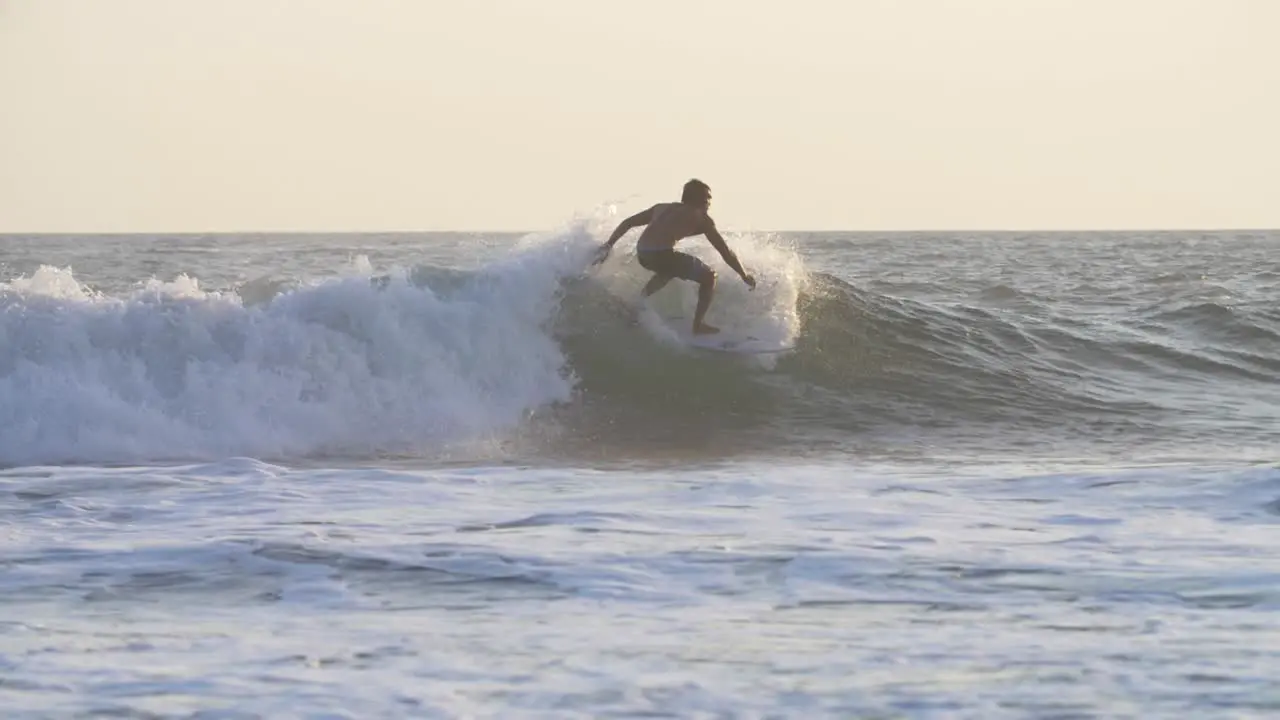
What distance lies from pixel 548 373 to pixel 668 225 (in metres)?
1.51

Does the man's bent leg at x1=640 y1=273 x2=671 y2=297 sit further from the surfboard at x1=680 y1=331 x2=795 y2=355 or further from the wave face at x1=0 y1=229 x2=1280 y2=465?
the surfboard at x1=680 y1=331 x2=795 y2=355

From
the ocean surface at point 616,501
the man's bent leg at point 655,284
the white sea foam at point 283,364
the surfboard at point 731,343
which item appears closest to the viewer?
the ocean surface at point 616,501

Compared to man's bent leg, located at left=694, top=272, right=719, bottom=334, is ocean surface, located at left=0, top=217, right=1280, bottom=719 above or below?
below

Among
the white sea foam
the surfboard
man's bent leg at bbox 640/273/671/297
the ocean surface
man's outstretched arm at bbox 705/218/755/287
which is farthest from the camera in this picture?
the surfboard

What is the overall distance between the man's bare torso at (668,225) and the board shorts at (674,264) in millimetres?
47

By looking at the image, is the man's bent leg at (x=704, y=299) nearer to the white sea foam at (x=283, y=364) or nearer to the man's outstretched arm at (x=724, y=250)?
the man's outstretched arm at (x=724, y=250)

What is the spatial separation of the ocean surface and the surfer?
3.05 feet

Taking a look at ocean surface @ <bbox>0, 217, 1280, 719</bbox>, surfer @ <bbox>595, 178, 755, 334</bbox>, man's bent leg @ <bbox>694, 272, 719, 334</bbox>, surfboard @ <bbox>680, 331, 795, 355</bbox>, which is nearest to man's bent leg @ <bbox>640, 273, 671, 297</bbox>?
surfer @ <bbox>595, 178, 755, 334</bbox>

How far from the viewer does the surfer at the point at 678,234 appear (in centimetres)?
1377

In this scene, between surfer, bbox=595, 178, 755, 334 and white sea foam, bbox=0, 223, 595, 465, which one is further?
surfer, bbox=595, 178, 755, 334

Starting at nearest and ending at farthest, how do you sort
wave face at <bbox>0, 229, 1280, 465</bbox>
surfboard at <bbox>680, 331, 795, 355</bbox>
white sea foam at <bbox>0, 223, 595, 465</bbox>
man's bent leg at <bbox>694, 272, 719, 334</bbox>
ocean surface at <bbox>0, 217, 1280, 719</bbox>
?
ocean surface at <bbox>0, 217, 1280, 719</bbox> → white sea foam at <bbox>0, 223, 595, 465</bbox> → wave face at <bbox>0, 229, 1280, 465</bbox> → man's bent leg at <bbox>694, 272, 719, 334</bbox> → surfboard at <bbox>680, 331, 795, 355</bbox>

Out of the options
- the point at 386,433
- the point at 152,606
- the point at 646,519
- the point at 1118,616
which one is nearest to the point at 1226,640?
the point at 1118,616

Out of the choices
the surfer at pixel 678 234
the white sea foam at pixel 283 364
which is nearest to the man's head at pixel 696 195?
the surfer at pixel 678 234

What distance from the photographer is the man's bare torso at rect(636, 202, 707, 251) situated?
13.8 metres
